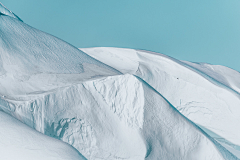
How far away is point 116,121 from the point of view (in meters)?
8.45

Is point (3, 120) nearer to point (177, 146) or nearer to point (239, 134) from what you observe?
point (177, 146)

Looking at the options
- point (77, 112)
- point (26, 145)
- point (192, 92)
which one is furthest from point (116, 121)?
point (192, 92)

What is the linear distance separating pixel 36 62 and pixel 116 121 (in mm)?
3139

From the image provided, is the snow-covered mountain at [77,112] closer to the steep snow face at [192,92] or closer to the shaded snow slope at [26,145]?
the shaded snow slope at [26,145]

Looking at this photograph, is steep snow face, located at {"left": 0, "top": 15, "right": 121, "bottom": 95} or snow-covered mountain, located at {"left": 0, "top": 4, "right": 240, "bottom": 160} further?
steep snow face, located at {"left": 0, "top": 15, "right": 121, "bottom": 95}

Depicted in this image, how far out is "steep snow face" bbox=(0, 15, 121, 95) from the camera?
27.6ft

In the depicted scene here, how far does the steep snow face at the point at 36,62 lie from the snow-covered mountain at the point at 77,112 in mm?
26

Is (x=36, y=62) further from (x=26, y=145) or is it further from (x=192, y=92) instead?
(x=192, y=92)

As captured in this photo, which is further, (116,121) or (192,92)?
(192,92)

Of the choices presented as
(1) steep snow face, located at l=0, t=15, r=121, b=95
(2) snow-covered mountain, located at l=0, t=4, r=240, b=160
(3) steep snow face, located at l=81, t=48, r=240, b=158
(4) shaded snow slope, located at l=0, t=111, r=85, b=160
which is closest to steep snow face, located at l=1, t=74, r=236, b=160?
(2) snow-covered mountain, located at l=0, t=4, r=240, b=160

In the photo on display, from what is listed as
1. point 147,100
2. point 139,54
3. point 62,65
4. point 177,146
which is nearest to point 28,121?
point 62,65

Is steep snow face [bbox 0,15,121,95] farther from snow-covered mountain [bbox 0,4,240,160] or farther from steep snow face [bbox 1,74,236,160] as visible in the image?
steep snow face [bbox 1,74,236,160]

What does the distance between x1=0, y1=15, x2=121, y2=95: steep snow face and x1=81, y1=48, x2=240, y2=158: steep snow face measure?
8.94 ft

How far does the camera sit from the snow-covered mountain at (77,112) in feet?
21.1
